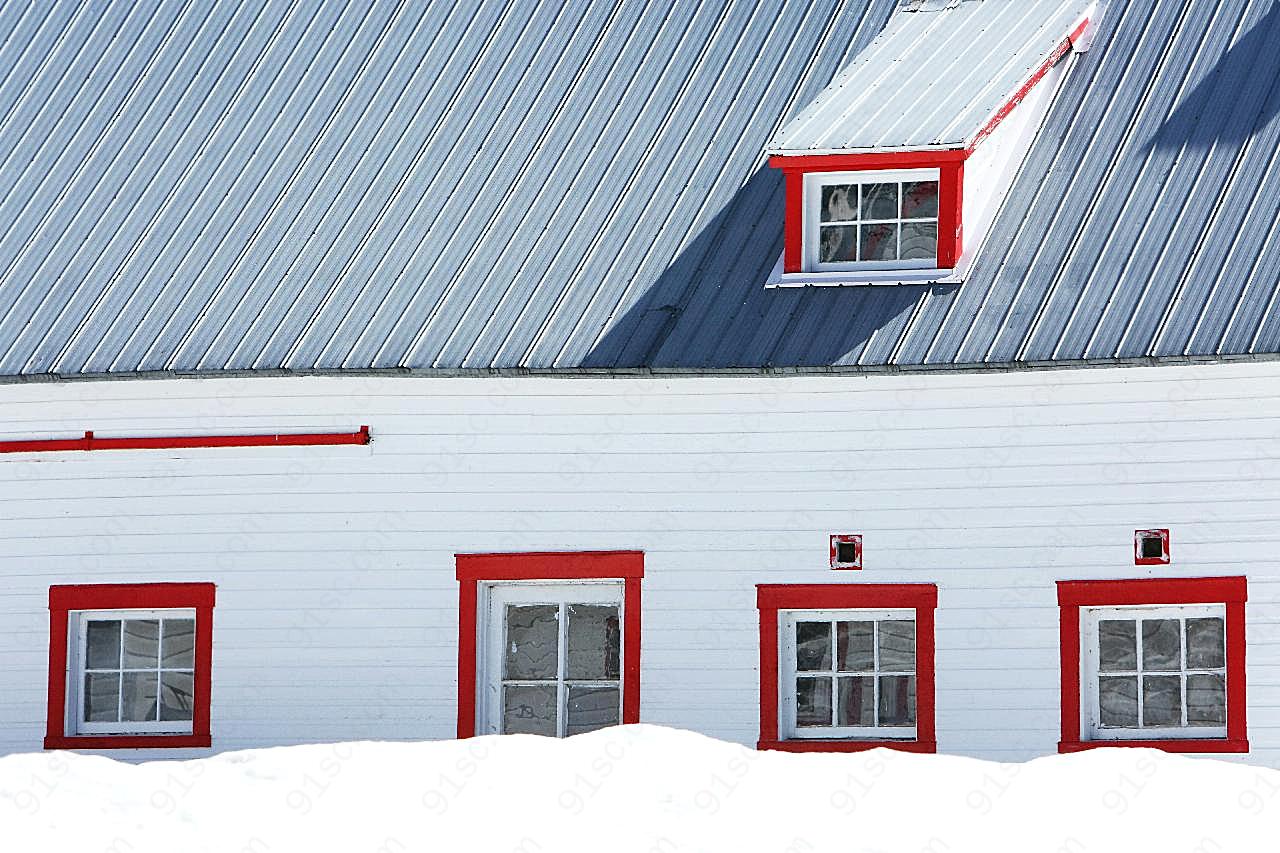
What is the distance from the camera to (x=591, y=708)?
16391mm

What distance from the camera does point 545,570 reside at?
1627 cm

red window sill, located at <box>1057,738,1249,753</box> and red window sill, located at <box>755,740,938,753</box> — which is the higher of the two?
red window sill, located at <box>1057,738,1249,753</box>

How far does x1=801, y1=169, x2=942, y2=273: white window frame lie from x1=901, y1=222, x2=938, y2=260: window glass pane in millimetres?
35

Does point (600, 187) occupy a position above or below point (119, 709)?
above

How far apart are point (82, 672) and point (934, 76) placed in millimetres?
8173

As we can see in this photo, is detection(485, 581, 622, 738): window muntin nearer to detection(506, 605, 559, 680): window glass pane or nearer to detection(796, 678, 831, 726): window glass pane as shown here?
detection(506, 605, 559, 680): window glass pane

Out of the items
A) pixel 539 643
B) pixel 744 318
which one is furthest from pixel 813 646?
pixel 744 318

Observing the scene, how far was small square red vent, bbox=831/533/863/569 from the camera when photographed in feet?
52.0

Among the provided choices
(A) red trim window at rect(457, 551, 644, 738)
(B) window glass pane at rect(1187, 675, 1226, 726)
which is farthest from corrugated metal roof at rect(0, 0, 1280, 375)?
(B) window glass pane at rect(1187, 675, 1226, 726)

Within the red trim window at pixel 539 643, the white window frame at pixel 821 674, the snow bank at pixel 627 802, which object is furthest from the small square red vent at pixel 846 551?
the snow bank at pixel 627 802

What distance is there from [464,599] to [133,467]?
2878 mm

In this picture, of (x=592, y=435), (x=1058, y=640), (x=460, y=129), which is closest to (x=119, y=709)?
(x=592, y=435)

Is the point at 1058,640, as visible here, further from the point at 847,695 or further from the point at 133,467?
the point at 133,467

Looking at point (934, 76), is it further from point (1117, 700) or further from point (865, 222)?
point (1117, 700)
